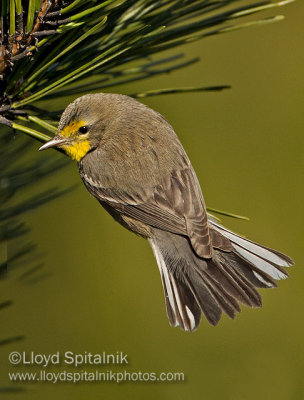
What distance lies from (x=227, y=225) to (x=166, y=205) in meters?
0.37

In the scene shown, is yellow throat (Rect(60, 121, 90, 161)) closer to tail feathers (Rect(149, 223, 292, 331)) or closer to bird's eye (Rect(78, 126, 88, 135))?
bird's eye (Rect(78, 126, 88, 135))

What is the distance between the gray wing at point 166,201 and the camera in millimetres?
2424

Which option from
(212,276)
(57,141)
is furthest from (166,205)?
(57,141)

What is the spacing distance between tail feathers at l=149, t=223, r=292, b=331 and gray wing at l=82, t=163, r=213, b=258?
10cm

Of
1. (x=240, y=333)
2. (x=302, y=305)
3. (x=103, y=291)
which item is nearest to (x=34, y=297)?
(x=103, y=291)

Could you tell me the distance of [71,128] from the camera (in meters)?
2.27

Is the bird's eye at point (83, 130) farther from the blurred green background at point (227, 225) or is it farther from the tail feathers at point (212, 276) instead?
the tail feathers at point (212, 276)

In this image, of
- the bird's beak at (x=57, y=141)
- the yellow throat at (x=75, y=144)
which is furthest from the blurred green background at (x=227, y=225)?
the bird's beak at (x=57, y=141)

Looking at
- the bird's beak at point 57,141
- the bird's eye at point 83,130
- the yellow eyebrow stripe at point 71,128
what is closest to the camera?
the bird's beak at point 57,141

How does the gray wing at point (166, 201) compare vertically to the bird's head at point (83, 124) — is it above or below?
below

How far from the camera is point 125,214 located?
2.60 metres

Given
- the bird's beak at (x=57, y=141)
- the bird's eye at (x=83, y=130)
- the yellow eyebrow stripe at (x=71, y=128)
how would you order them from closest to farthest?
the bird's beak at (x=57, y=141)
the yellow eyebrow stripe at (x=71, y=128)
the bird's eye at (x=83, y=130)

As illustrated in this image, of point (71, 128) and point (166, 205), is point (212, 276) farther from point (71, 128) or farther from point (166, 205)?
point (71, 128)

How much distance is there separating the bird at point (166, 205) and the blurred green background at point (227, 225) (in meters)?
0.17
